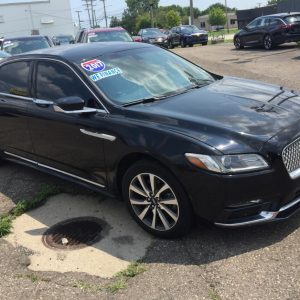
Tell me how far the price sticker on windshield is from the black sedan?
0.01 m

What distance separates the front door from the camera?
454cm

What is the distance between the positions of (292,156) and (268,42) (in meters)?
18.2

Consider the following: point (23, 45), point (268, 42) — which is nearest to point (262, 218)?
point (23, 45)

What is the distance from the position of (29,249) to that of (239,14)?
55790 millimetres

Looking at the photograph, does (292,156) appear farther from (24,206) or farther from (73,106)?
(24,206)

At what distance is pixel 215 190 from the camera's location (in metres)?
3.63

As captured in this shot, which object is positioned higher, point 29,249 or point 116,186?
point 116,186

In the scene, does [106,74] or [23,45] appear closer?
[106,74]

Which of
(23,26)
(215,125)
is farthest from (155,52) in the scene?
(23,26)

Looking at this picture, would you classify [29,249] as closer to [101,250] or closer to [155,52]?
[101,250]

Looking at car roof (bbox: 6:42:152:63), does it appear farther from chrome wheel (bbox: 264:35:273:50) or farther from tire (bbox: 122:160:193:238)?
chrome wheel (bbox: 264:35:273:50)

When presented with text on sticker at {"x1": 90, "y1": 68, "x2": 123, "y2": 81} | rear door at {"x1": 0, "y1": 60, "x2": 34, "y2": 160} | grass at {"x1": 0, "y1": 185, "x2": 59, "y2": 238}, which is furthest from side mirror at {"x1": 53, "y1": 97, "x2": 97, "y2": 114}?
grass at {"x1": 0, "y1": 185, "x2": 59, "y2": 238}

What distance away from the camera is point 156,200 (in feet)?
13.5

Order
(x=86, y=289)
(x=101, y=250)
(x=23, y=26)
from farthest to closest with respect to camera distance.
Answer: (x=23, y=26), (x=101, y=250), (x=86, y=289)
